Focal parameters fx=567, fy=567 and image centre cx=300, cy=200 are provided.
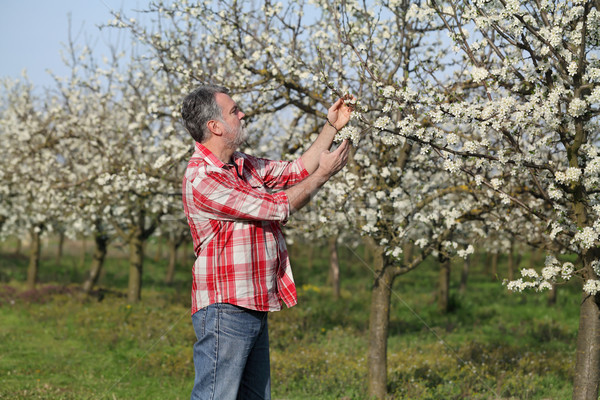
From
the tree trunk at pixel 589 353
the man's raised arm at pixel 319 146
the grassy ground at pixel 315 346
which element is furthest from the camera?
the grassy ground at pixel 315 346

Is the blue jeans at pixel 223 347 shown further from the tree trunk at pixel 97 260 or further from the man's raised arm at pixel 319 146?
the tree trunk at pixel 97 260

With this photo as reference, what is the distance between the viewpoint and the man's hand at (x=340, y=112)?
3883mm

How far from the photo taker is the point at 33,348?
1163 cm

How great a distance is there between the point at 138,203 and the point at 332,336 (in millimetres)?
5823

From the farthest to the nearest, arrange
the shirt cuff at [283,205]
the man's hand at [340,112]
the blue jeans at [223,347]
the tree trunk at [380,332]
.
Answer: the tree trunk at [380,332], the man's hand at [340,112], the blue jeans at [223,347], the shirt cuff at [283,205]

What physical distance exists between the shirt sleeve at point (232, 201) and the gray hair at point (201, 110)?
1.10 ft

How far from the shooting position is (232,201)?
122 inches

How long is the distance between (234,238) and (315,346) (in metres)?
9.53

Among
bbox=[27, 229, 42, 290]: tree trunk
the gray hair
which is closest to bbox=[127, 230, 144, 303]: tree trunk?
bbox=[27, 229, 42, 290]: tree trunk

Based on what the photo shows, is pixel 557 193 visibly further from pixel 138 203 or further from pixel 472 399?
pixel 138 203

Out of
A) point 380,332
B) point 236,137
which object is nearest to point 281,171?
point 236,137

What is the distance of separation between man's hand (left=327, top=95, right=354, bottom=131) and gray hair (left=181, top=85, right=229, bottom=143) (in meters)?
0.84

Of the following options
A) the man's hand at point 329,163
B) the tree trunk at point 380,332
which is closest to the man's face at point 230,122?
the man's hand at point 329,163

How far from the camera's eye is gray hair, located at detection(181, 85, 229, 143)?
338cm
